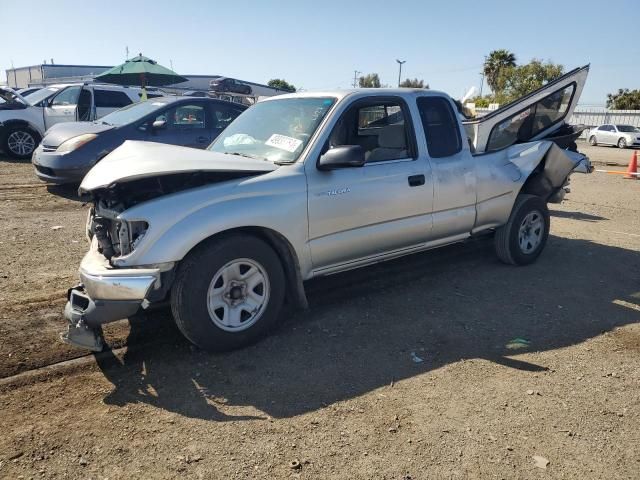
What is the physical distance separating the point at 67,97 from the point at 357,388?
12.9 m

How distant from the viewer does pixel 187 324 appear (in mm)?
3504

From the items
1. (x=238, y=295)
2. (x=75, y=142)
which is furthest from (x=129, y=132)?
(x=238, y=295)

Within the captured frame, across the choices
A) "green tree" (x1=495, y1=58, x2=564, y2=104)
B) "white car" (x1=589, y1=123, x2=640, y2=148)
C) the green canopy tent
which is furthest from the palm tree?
the green canopy tent

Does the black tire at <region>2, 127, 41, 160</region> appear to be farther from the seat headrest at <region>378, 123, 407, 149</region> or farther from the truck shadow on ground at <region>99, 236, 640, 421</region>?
the seat headrest at <region>378, 123, 407, 149</region>

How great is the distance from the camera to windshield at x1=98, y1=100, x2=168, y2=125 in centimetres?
868

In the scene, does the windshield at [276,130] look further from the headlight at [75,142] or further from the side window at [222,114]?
the headlight at [75,142]

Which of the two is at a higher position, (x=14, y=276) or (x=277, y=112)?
(x=277, y=112)

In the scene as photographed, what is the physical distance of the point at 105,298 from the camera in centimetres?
330

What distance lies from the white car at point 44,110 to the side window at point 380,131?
400 inches

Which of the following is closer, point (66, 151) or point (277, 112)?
point (277, 112)

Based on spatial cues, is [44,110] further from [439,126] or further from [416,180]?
[416,180]

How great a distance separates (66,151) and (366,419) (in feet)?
23.9

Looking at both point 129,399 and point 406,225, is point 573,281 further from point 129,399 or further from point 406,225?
point 129,399

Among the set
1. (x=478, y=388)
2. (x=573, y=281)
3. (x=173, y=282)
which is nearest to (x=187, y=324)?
(x=173, y=282)
